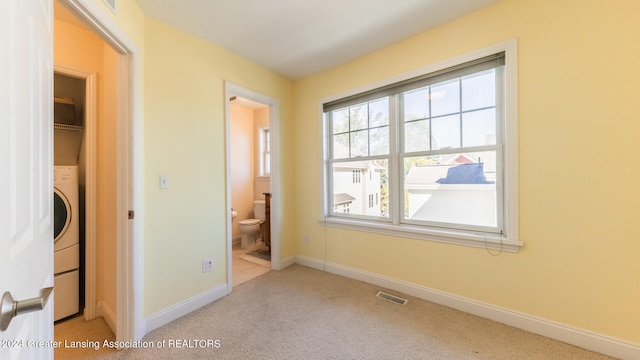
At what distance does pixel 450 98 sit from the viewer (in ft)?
7.26

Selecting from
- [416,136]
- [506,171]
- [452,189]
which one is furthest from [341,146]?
[506,171]

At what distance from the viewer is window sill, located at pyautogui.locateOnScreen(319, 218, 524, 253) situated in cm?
189

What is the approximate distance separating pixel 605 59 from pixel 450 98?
0.92 meters

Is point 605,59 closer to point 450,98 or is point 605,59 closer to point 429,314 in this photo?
point 450,98

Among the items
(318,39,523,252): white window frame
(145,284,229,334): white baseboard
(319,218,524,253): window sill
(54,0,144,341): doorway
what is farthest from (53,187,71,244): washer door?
(318,39,523,252): white window frame

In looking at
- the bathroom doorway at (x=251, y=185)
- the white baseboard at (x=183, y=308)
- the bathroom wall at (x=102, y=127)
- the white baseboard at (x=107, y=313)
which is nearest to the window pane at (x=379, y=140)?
the bathroom doorway at (x=251, y=185)

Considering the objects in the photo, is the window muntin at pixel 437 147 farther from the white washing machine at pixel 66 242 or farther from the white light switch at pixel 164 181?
the white washing machine at pixel 66 242

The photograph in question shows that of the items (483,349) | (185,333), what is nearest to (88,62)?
(185,333)

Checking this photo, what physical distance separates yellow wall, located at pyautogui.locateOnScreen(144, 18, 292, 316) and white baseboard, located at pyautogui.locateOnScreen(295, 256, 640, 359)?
169 centimetres

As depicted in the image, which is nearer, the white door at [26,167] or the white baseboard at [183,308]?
the white door at [26,167]

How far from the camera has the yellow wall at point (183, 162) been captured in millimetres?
1916

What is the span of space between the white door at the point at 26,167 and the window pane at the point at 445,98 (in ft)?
8.24

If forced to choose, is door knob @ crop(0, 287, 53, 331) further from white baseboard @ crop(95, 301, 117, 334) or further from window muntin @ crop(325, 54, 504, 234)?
window muntin @ crop(325, 54, 504, 234)

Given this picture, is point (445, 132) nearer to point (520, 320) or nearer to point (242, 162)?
point (520, 320)
